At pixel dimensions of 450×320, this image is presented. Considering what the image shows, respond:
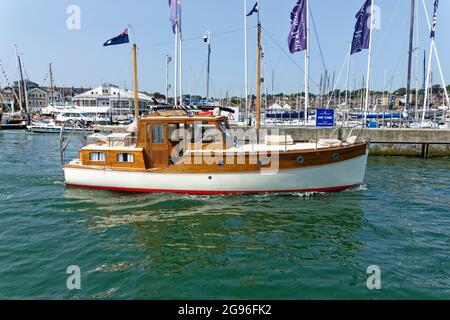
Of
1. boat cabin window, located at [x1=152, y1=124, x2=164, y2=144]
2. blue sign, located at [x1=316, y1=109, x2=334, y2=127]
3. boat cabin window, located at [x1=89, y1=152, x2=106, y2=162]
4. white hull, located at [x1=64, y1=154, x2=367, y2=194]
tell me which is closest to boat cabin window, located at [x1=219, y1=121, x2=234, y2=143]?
white hull, located at [x1=64, y1=154, x2=367, y2=194]

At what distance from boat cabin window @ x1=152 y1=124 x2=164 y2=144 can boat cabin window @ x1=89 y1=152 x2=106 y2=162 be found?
2197mm

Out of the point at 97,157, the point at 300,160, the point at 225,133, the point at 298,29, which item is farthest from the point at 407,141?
the point at 97,157

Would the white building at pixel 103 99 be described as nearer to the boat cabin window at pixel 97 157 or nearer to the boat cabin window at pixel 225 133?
the boat cabin window at pixel 97 157

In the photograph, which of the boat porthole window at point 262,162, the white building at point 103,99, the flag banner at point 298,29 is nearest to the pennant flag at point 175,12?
the flag banner at point 298,29

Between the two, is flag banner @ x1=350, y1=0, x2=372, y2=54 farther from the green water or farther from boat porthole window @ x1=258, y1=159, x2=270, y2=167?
boat porthole window @ x1=258, y1=159, x2=270, y2=167

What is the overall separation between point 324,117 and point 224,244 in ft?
52.8

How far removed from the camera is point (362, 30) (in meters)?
24.4

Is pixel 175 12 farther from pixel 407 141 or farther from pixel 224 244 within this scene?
pixel 224 244

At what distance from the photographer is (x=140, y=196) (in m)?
12.3

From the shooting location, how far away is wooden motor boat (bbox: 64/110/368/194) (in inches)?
464

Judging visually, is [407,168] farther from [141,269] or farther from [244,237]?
[141,269]

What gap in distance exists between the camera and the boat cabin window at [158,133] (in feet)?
40.8

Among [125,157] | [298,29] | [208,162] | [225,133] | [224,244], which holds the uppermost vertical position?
[298,29]
